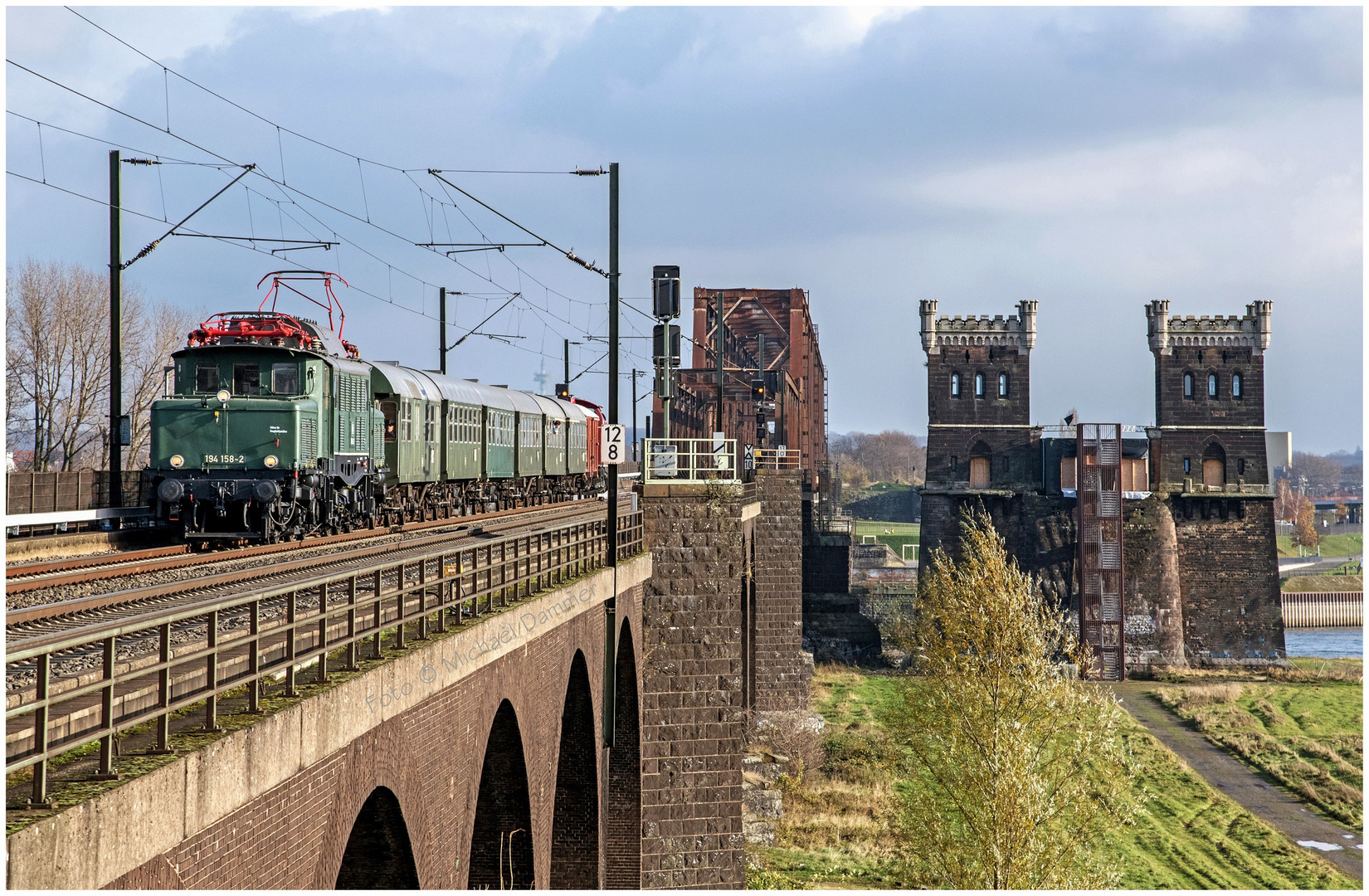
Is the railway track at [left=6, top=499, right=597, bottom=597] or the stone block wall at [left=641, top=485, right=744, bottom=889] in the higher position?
the railway track at [left=6, top=499, right=597, bottom=597]

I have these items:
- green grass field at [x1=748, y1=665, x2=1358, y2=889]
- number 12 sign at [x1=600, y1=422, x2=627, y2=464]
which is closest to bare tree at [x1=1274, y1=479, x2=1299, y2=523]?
green grass field at [x1=748, y1=665, x2=1358, y2=889]

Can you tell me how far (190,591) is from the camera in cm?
1267

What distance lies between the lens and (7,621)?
10.2 meters

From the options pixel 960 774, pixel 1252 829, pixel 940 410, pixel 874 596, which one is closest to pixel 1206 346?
pixel 940 410

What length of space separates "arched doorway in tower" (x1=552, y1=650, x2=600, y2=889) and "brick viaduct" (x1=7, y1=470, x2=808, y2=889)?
4cm

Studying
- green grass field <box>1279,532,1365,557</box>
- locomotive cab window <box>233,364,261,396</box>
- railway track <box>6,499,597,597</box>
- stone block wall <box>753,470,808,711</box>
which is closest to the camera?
railway track <box>6,499,597,597</box>

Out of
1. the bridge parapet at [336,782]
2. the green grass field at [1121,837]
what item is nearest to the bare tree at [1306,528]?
the green grass field at [1121,837]

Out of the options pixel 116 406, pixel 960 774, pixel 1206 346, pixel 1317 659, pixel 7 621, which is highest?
pixel 1206 346

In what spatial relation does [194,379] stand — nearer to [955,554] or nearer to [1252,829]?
[1252,829]

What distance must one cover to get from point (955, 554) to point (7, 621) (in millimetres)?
67064

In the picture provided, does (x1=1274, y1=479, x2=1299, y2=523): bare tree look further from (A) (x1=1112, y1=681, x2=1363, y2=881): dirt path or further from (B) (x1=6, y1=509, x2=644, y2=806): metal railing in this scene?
(B) (x1=6, y1=509, x2=644, y2=806): metal railing

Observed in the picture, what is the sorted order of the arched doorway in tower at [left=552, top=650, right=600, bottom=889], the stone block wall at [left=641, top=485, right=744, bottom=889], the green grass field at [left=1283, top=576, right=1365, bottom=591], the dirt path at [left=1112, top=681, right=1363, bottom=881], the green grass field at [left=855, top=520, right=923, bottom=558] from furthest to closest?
the green grass field at [left=855, top=520, right=923, bottom=558]
the green grass field at [left=1283, top=576, right=1365, bottom=591]
the dirt path at [left=1112, top=681, right=1363, bottom=881]
the stone block wall at [left=641, top=485, right=744, bottom=889]
the arched doorway in tower at [left=552, top=650, right=600, bottom=889]

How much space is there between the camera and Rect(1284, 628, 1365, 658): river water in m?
87.8

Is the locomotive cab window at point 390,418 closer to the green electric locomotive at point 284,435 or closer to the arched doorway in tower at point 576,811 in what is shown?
the green electric locomotive at point 284,435
